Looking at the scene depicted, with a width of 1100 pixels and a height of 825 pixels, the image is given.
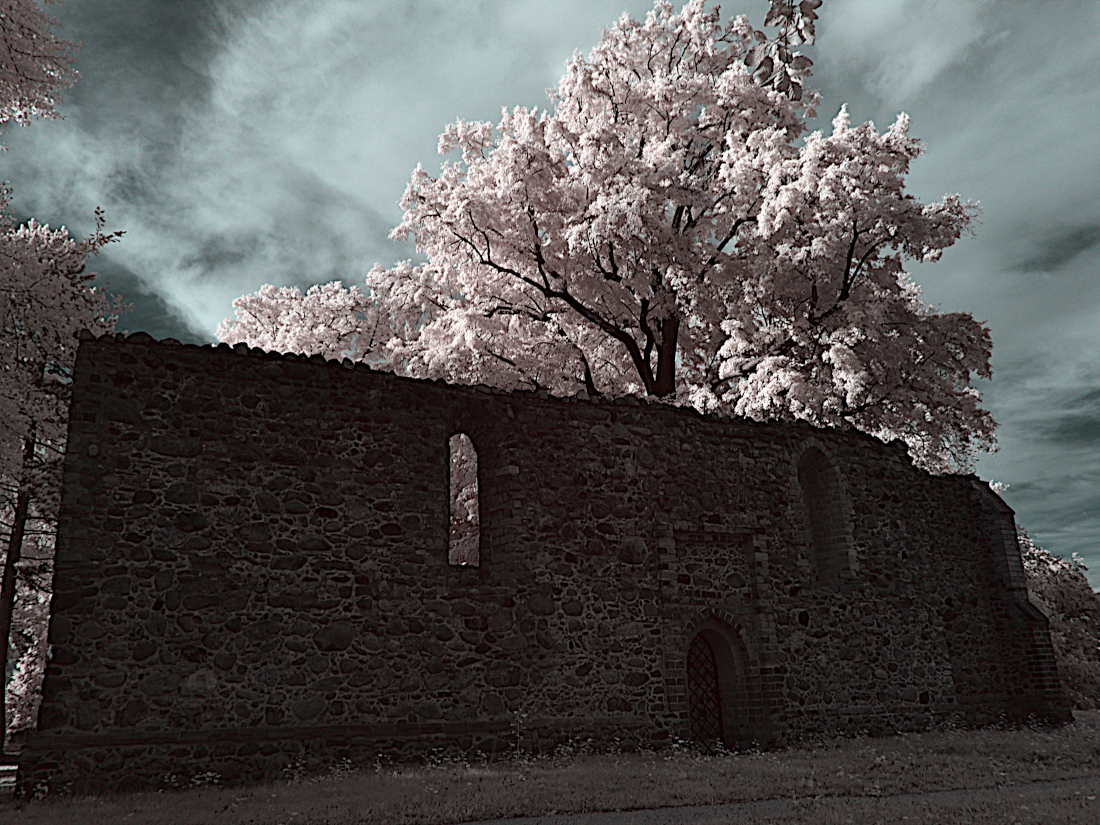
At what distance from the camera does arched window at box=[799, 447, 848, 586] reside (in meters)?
13.5

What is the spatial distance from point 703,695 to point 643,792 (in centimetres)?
458

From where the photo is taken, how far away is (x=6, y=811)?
7281 millimetres

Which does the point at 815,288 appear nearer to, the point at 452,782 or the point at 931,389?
the point at 931,389

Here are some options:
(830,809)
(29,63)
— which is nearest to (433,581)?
(830,809)

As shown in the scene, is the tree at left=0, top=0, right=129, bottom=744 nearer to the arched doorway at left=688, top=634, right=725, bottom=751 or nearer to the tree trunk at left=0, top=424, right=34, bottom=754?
the tree trunk at left=0, top=424, right=34, bottom=754

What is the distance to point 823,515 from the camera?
1384 cm

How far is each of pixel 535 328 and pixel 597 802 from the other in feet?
44.1

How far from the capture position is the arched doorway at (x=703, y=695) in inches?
469

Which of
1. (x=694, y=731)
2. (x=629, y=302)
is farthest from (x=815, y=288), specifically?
(x=694, y=731)

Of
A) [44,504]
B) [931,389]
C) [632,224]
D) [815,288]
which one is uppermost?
[632,224]

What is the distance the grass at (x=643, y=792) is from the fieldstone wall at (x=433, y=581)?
0.62 metres

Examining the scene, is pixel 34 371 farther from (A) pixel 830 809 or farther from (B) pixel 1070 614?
(B) pixel 1070 614

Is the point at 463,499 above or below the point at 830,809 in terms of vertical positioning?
above

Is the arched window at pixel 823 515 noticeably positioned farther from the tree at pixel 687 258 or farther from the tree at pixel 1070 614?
the tree at pixel 1070 614
